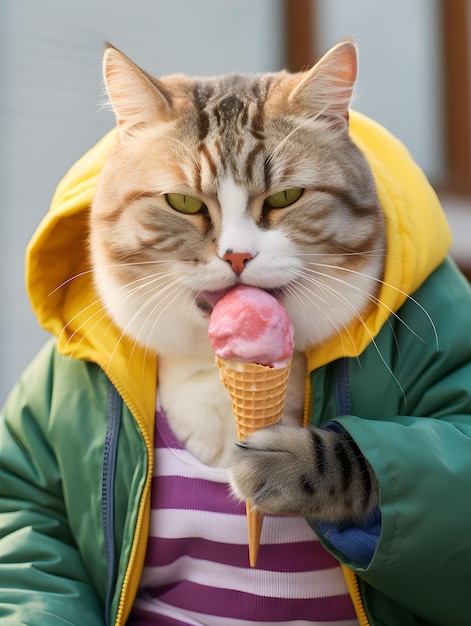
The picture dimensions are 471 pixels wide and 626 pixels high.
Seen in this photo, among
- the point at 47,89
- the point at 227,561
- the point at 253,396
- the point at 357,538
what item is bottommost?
the point at 227,561

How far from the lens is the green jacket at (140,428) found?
851 millimetres

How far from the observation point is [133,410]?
1.01m

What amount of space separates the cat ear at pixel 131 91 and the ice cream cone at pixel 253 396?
0.36 metres

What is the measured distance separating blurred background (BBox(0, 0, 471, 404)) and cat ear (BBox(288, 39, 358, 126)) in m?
0.53

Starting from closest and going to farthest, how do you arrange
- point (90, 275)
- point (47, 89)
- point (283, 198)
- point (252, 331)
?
point (252, 331) < point (283, 198) < point (90, 275) < point (47, 89)

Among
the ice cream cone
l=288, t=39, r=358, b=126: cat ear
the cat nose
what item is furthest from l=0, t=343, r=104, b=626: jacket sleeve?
l=288, t=39, r=358, b=126: cat ear

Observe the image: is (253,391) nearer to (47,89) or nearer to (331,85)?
(331,85)

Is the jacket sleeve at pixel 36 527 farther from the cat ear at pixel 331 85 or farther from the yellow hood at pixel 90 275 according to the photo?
the cat ear at pixel 331 85

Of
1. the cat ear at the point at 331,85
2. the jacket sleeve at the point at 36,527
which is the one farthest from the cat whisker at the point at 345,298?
the jacket sleeve at the point at 36,527

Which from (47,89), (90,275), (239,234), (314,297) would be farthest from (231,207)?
(47,89)

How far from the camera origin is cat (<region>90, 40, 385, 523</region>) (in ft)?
2.83

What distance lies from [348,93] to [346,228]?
0.60ft

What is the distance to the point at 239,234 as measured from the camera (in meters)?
0.87

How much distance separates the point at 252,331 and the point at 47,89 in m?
1.26
